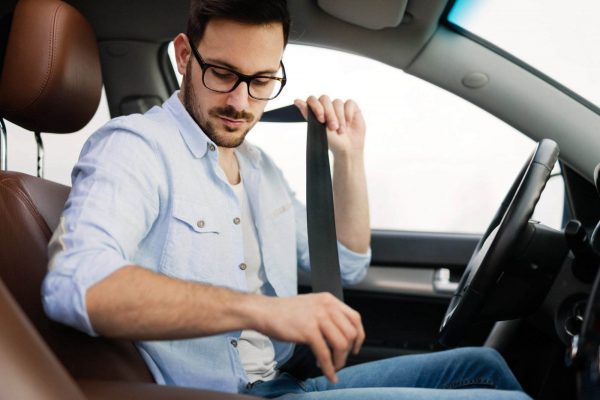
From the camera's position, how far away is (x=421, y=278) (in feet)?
6.97

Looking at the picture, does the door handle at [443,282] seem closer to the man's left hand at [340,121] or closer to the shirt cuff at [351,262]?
the shirt cuff at [351,262]

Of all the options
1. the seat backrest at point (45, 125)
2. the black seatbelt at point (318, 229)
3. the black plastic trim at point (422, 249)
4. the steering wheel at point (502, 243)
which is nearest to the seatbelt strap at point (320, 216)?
the black seatbelt at point (318, 229)

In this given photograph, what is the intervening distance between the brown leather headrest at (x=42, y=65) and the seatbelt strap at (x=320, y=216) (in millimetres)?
485

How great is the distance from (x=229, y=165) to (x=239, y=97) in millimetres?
203

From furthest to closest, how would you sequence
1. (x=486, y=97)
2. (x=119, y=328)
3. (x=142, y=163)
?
1. (x=486, y=97)
2. (x=142, y=163)
3. (x=119, y=328)

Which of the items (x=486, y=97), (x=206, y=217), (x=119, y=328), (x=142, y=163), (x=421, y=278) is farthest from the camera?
(x=421, y=278)

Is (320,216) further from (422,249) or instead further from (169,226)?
(422,249)

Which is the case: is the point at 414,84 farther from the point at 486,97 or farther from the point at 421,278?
the point at 421,278

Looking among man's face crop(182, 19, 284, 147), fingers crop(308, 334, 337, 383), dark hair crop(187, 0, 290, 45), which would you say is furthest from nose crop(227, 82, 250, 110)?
fingers crop(308, 334, 337, 383)

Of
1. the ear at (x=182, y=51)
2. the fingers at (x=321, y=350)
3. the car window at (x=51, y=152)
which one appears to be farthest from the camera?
the car window at (x=51, y=152)

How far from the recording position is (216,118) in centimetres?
133

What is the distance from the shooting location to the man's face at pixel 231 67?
1.30 m

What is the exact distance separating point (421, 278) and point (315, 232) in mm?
878

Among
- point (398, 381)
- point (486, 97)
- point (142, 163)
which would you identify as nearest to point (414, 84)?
point (486, 97)
